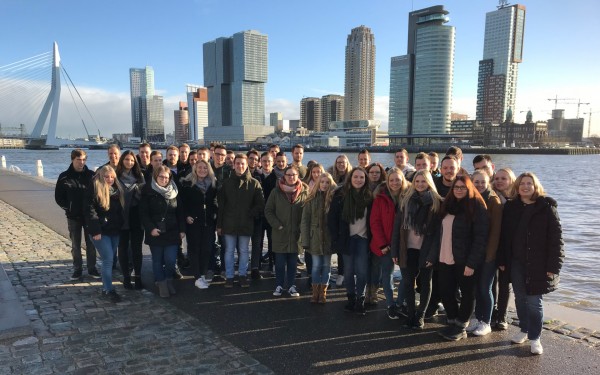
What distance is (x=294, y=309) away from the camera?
5.04 metres

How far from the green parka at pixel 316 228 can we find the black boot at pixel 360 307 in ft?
2.25

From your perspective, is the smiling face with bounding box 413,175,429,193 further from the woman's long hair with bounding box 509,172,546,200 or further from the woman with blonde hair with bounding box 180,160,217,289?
the woman with blonde hair with bounding box 180,160,217,289

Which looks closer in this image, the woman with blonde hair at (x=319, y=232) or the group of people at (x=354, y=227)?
the group of people at (x=354, y=227)

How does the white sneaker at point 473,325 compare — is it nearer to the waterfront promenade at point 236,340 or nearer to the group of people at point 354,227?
the group of people at point 354,227

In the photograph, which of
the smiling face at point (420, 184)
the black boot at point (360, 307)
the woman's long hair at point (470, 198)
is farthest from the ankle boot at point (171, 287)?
the woman's long hair at point (470, 198)

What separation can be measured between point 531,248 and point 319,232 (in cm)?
241

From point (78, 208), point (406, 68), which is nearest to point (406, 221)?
point (78, 208)

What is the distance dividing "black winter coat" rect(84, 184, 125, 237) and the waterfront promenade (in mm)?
909

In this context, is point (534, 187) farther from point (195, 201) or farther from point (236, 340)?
point (195, 201)

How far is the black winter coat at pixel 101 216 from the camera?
518 centimetres

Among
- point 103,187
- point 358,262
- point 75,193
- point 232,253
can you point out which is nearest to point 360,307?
point 358,262

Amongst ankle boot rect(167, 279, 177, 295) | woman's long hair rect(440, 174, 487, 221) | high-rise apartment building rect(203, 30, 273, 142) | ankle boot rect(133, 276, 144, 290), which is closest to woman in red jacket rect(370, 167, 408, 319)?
woman's long hair rect(440, 174, 487, 221)

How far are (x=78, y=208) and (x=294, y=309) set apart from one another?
3.49 meters

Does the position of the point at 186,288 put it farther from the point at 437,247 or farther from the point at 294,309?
the point at 437,247
